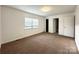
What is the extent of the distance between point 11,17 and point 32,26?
2093mm

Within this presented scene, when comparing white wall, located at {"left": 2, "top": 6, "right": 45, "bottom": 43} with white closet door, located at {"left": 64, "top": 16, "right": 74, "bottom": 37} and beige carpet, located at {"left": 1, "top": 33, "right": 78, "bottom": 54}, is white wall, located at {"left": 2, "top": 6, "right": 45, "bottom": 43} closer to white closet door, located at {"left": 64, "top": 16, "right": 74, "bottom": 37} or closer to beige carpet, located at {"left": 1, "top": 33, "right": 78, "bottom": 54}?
beige carpet, located at {"left": 1, "top": 33, "right": 78, "bottom": 54}

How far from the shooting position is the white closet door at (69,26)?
468cm

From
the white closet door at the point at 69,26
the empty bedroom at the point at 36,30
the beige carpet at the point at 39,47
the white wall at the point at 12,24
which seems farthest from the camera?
the white closet door at the point at 69,26

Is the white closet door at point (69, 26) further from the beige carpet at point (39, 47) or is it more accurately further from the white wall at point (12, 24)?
the white wall at point (12, 24)

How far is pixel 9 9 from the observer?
11.5ft

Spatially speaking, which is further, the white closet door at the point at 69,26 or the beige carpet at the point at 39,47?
the white closet door at the point at 69,26

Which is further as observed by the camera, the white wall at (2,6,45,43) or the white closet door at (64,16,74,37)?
the white closet door at (64,16,74,37)

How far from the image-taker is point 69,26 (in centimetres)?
486

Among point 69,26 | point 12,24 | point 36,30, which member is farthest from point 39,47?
point 36,30

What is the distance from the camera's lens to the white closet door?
4.68 metres

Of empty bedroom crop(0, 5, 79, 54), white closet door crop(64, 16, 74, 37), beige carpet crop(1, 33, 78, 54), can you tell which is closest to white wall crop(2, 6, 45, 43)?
empty bedroom crop(0, 5, 79, 54)

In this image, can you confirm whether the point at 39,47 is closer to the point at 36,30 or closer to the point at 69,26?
the point at 69,26

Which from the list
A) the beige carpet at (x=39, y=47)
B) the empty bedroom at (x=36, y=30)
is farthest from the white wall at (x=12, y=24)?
the beige carpet at (x=39, y=47)
